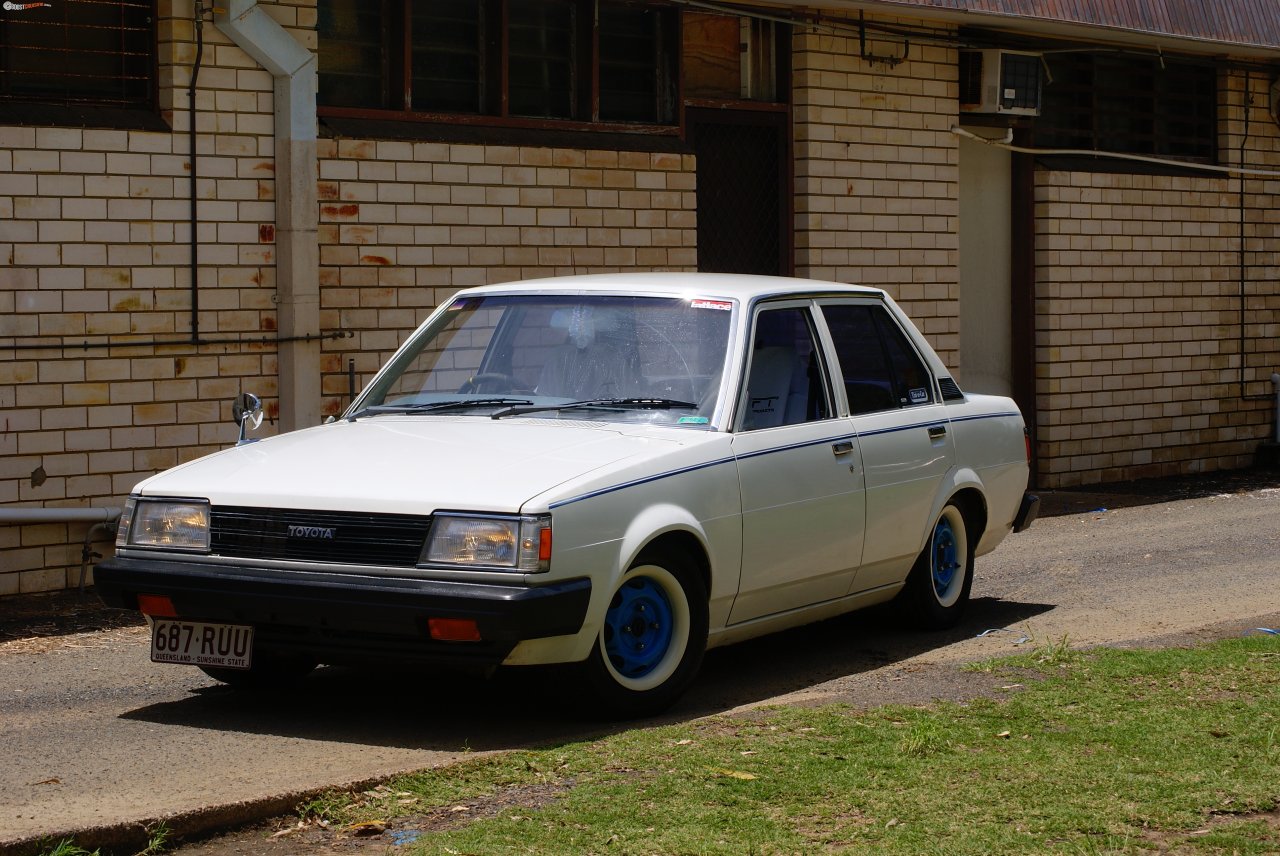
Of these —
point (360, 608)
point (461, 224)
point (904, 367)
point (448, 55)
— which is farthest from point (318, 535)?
point (448, 55)

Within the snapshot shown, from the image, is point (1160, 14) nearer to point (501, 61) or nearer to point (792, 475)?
point (501, 61)

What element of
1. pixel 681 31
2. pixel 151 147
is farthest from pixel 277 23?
pixel 681 31

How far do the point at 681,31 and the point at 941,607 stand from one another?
582 cm

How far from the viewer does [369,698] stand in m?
7.09

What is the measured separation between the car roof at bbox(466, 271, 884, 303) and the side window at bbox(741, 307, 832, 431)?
11 cm

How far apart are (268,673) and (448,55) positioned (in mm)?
5894

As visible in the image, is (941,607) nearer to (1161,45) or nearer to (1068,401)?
(1068,401)

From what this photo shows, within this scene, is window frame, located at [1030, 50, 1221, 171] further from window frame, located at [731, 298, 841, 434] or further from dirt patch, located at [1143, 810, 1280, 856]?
dirt patch, located at [1143, 810, 1280, 856]

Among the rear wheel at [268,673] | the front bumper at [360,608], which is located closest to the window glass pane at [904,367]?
→ the front bumper at [360,608]

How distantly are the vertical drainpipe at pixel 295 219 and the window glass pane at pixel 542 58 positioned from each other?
1777mm

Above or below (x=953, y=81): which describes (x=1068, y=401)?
below

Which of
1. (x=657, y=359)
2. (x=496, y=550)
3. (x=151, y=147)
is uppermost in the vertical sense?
(x=151, y=147)

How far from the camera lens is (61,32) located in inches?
403

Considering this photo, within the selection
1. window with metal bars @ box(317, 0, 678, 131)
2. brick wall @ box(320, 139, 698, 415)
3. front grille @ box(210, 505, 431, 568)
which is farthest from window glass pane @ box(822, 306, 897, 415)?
window with metal bars @ box(317, 0, 678, 131)
